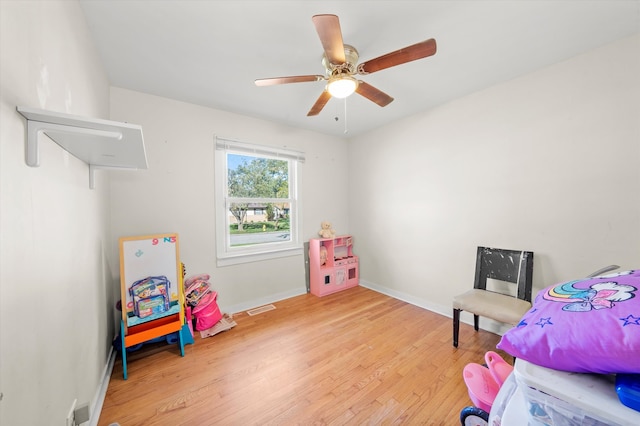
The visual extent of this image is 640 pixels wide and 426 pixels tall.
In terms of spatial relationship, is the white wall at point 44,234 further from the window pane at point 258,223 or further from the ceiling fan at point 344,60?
the window pane at point 258,223

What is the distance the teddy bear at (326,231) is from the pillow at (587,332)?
289cm

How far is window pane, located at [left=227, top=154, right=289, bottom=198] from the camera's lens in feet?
9.66

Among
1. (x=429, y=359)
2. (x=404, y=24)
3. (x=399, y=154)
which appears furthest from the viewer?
(x=399, y=154)

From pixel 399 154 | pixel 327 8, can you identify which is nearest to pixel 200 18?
pixel 327 8

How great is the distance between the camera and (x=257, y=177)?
3135 millimetres

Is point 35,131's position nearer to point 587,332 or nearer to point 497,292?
point 587,332

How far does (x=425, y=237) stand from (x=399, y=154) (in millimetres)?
1165

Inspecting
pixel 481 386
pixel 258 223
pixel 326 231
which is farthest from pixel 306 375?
pixel 326 231

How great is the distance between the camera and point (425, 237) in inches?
114

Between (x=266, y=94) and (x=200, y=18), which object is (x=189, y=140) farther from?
(x=200, y=18)

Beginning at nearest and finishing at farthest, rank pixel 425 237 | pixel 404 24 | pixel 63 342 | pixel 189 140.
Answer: pixel 63 342 → pixel 404 24 → pixel 189 140 → pixel 425 237

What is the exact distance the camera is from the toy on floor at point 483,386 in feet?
3.63

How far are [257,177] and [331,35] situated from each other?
213 centimetres

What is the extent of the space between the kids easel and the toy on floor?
7.02ft
